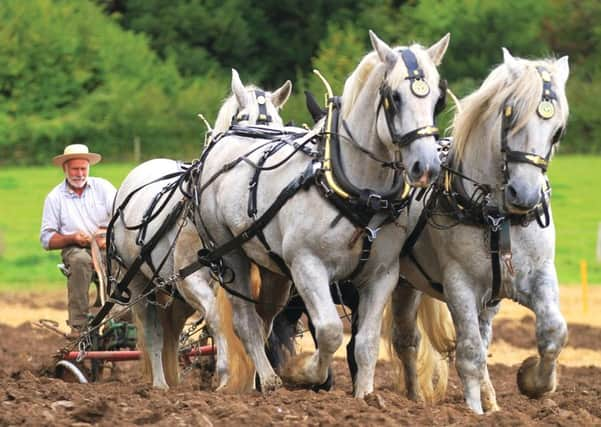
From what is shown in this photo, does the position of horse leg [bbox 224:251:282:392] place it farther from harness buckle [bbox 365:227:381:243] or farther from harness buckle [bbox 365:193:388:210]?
harness buckle [bbox 365:193:388:210]

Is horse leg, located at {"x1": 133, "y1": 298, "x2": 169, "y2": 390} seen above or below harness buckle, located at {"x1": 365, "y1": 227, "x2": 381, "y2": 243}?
below

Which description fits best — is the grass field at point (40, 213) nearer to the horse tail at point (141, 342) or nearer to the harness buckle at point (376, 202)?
the horse tail at point (141, 342)

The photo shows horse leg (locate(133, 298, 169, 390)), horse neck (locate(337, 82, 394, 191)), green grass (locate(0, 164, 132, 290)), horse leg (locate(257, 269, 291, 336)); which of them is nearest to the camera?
horse neck (locate(337, 82, 394, 191))

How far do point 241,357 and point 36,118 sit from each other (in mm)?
30337

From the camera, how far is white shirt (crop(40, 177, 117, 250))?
959 cm

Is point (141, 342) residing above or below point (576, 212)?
below

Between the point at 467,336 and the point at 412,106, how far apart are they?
1330mm

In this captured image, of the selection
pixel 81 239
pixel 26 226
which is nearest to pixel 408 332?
pixel 81 239

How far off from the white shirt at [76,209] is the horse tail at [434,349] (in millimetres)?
2691

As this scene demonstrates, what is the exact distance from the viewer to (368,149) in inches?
267

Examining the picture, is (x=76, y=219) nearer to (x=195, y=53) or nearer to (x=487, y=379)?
(x=487, y=379)

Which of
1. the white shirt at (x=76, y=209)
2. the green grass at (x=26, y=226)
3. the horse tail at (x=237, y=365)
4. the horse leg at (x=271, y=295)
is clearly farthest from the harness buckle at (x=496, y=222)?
the green grass at (x=26, y=226)

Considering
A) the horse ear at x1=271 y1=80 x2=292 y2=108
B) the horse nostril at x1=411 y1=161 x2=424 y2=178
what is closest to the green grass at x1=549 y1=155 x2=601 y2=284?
the horse ear at x1=271 y1=80 x2=292 y2=108

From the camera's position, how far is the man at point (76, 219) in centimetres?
945
